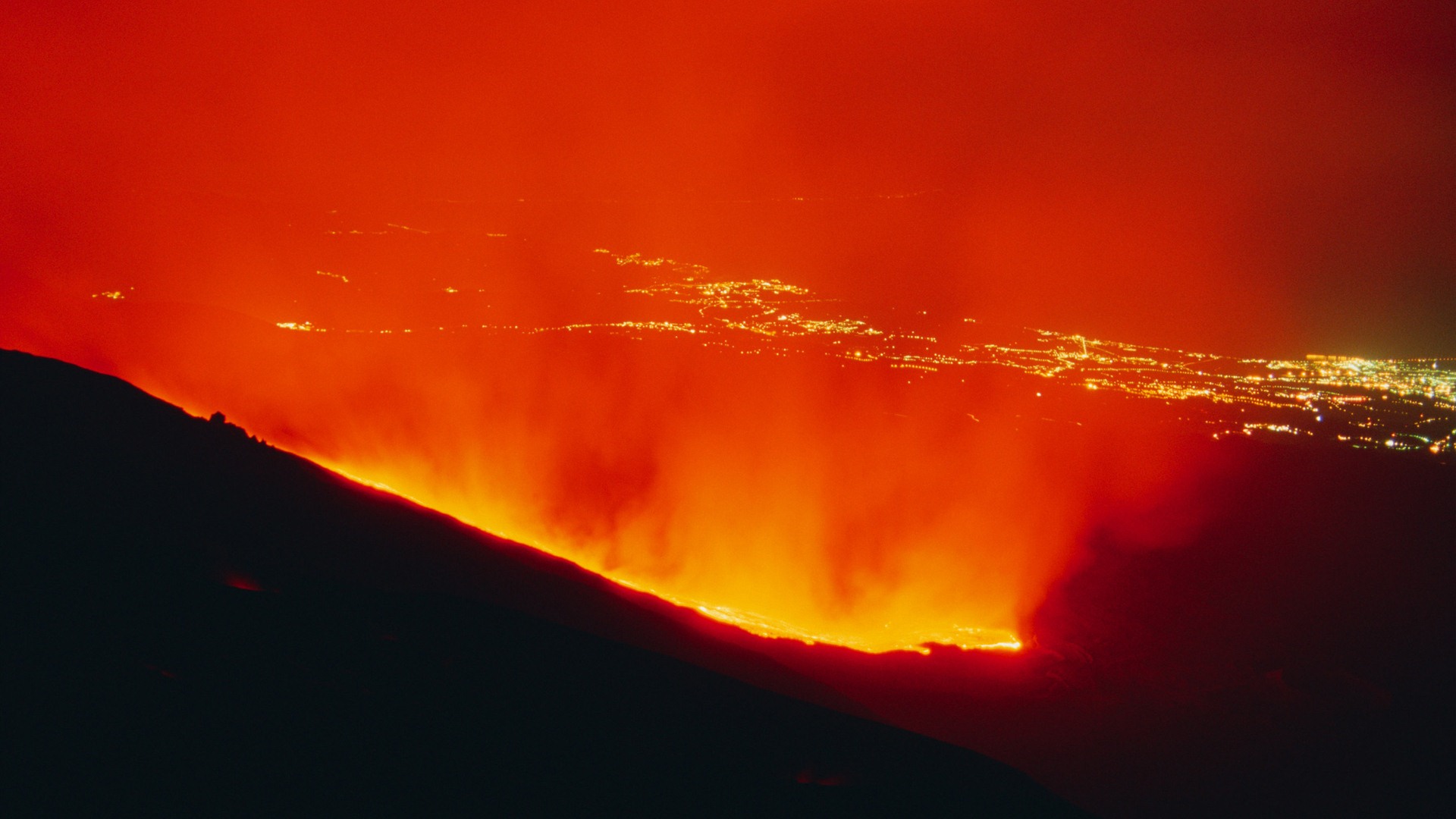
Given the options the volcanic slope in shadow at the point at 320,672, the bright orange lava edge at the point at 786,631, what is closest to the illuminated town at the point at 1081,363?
the bright orange lava edge at the point at 786,631

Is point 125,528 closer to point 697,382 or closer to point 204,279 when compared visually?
point 204,279

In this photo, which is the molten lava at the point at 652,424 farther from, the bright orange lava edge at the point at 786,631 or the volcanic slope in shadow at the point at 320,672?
the volcanic slope in shadow at the point at 320,672

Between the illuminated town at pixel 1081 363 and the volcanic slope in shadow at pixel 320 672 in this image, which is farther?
the illuminated town at pixel 1081 363

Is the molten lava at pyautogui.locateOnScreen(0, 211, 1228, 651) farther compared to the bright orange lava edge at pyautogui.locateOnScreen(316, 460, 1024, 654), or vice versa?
the molten lava at pyautogui.locateOnScreen(0, 211, 1228, 651)

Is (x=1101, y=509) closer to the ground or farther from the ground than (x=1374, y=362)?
closer to the ground

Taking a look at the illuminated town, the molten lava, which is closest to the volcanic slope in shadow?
the molten lava

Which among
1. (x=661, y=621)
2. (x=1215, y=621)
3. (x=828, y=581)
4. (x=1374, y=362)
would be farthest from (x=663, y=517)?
(x=1374, y=362)

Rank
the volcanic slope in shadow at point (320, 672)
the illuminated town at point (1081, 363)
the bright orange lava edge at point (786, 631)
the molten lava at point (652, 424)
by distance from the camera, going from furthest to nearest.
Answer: the illuminated town at point (1081, 363) < the molten lava at point (652, 424) < the bright orange lava edge at point (786, 631) < the volcanic slope in shadow at point (320, 672)

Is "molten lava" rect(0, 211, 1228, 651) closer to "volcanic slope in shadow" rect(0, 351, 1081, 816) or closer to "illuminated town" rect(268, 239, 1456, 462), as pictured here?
"illuminated town" rect(268, 239, 1456, 462)

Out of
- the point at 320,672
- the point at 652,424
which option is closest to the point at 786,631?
the point at 320,672
